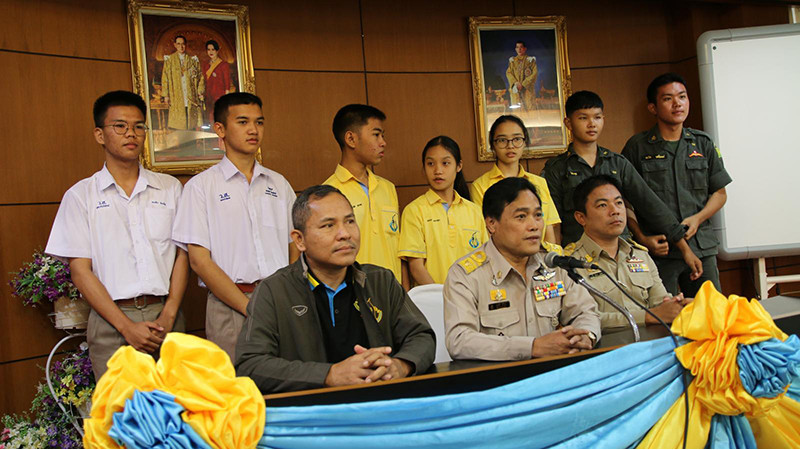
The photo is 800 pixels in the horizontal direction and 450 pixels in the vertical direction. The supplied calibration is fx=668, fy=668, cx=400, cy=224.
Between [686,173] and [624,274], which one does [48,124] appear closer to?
[624,274]

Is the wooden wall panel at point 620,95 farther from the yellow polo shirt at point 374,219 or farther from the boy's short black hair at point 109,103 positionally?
the boy's short black hair at point 109,103

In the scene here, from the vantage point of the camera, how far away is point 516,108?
4.84m

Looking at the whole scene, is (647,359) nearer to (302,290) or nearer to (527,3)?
(302,290)

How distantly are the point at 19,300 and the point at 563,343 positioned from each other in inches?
116

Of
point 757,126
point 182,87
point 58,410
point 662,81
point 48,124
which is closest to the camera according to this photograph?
point 58,410

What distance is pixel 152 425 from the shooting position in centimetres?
117

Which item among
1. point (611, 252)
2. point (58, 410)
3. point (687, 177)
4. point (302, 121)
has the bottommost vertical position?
point (58, 410)

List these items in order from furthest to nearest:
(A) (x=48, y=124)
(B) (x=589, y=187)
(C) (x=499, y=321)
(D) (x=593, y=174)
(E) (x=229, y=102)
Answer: (D) (x=593, y=174) < (A) (x=48, y=124) < (E) (x=229, y=102) < (B) (x=589, y=187) < (C) (x=499, y=321)

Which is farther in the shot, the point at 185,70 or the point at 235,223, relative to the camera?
the point at 185,70

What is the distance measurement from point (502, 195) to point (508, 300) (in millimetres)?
Result: 399

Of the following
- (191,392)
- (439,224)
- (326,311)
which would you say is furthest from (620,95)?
(191,392)

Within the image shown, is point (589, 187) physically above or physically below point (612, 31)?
below

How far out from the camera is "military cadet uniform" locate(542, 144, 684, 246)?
150 inches

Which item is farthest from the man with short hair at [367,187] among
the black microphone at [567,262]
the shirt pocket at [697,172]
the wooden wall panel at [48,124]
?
the shirt pocket at [697,172]
